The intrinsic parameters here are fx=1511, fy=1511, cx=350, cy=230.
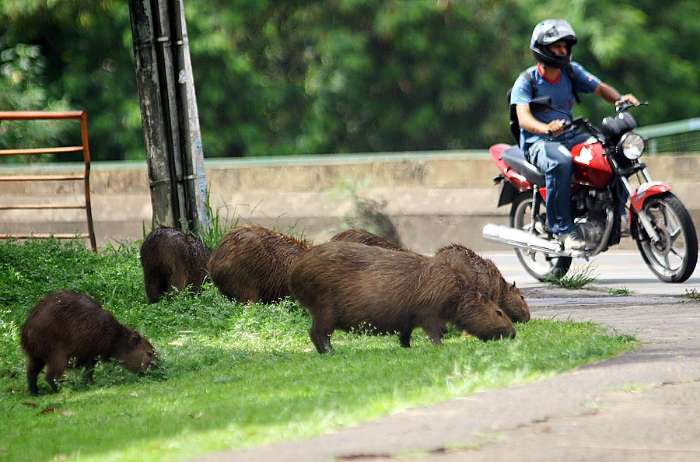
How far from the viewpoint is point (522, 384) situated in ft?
20.7

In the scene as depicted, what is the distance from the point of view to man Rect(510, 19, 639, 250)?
1139 centimetres

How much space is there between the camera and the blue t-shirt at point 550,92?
38.0ft

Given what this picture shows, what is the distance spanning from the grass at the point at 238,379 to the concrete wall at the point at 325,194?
195 inches

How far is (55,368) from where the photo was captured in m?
8.09

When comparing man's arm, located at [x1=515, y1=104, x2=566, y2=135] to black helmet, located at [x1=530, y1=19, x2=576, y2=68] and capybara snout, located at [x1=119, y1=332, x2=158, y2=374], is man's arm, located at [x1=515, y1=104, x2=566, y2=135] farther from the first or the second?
capybara snout, located at [x1=119, y1=332, x2=158, y2=374]

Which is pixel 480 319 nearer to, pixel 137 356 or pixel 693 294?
pixel 137 356

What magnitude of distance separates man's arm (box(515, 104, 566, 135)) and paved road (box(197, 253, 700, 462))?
13.3 feet

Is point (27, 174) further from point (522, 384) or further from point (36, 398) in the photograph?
point (522, 384)

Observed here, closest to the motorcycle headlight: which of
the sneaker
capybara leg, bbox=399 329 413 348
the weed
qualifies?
the sneaker

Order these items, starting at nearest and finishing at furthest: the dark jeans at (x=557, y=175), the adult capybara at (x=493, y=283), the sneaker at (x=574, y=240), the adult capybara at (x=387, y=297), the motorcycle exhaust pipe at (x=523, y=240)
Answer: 1. the adult capybara at (x=387, y=297)
2. the adult capybara at (x=493, y=283)
3. the dark jeans at (x=557, y=175)
4. the sneaker at (x=574, y=240)
5. the motorcycle exhaust pipe at (x=523, y=240)

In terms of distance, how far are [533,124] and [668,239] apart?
1.32m

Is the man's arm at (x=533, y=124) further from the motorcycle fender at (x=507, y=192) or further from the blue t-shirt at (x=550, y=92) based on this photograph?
the motorcycle fender at (x=507, y=192)

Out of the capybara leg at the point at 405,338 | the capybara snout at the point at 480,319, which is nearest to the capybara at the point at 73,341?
the capybara leg at the point at 405,338

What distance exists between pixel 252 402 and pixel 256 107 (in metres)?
20.5
